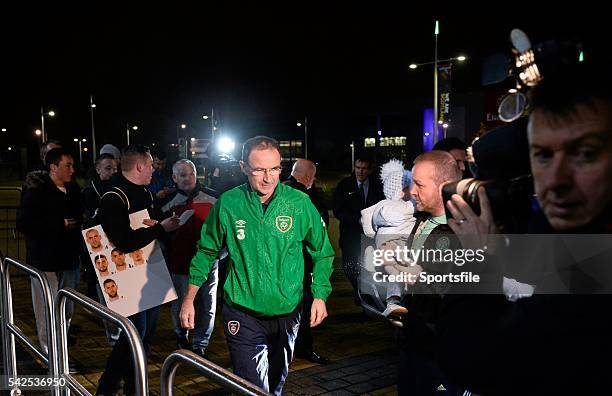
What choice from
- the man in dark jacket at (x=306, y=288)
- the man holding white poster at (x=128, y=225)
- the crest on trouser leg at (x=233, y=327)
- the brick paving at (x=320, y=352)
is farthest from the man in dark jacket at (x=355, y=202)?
the crest on trouser leg at (x=233, y=327)

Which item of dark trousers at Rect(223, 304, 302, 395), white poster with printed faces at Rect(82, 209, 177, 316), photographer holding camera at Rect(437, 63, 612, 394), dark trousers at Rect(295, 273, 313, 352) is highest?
photographer holding camera at Rect(437, 63, 612, 394)

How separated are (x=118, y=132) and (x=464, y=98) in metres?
48.1

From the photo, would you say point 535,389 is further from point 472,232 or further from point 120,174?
point 120,174

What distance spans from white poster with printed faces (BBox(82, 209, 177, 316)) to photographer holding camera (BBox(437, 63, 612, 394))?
344 cm

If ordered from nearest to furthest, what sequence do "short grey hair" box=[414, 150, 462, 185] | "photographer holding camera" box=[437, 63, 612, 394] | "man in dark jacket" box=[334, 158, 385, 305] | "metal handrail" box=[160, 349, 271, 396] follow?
"photographer holding camera" box=[437, 63, 612, 394] < "metal handrail" box=[160, 349, 271, 396] < "short grey hair" box=[414, 150, 462, 185] < "man in dark jacket" box=[334, 158, 385, 305]

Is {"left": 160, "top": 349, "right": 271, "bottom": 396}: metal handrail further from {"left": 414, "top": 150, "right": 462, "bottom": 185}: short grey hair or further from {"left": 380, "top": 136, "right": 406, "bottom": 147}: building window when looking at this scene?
{"left": 380, "top": 136, "right": 406, "bottom": 147}: building window

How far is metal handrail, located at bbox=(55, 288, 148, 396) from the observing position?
8.15 ft

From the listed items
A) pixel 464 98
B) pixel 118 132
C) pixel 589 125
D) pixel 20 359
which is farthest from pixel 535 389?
pixel 118 132

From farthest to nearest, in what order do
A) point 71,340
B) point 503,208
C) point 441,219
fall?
point 71,340
point 441,219
point 503,208

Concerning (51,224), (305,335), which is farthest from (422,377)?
(51,224)

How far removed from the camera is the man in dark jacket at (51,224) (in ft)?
17.9

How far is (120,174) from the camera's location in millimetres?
4359

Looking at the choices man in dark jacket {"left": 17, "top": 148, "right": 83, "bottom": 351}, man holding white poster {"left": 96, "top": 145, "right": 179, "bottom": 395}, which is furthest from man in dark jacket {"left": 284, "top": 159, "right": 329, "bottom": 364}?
man in dark jacket {"left": 17, "top": 148, "right": 83, "bottom": 351}

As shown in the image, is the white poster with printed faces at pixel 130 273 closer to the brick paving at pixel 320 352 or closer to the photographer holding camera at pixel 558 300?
the brick paving at pixel 320 352
